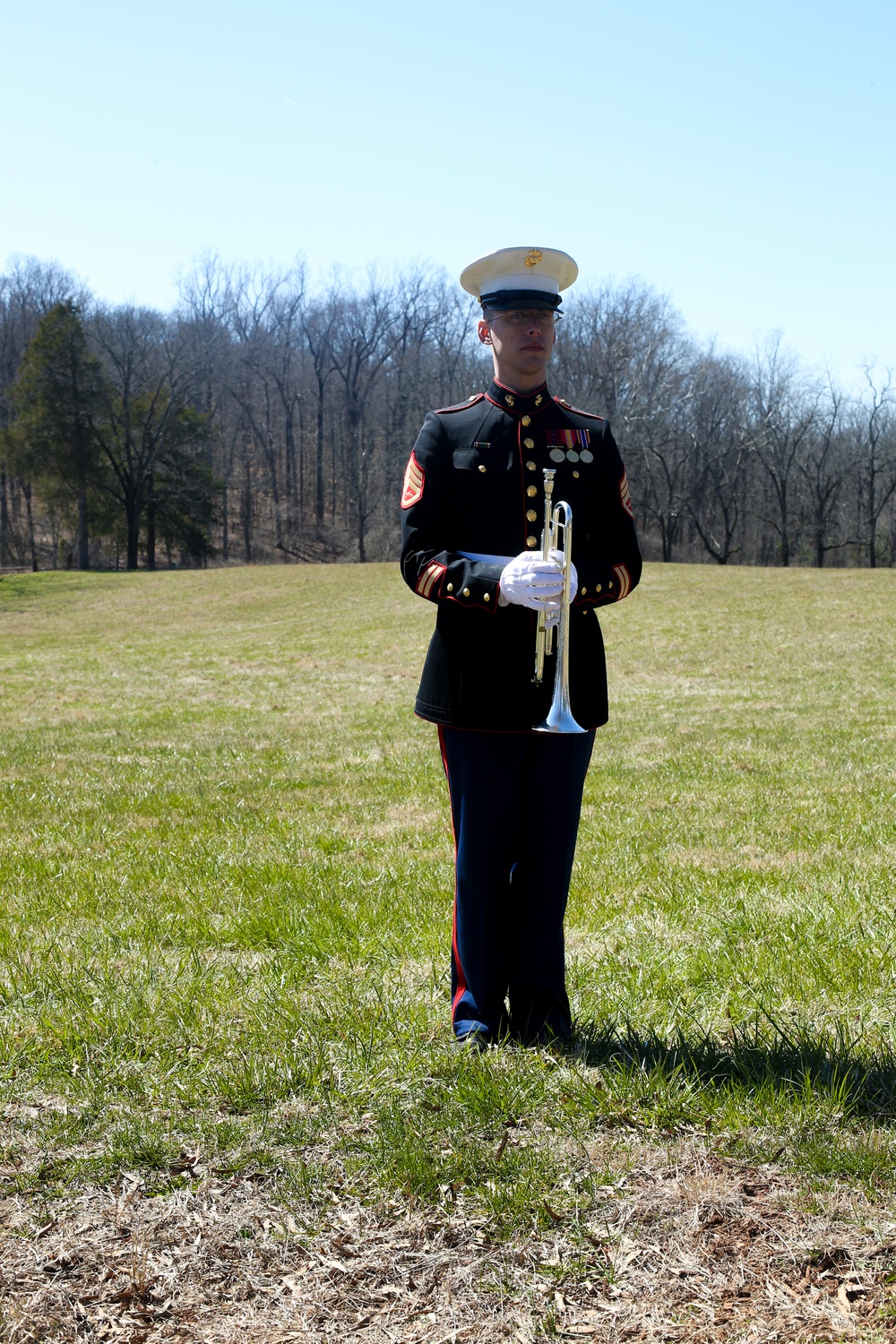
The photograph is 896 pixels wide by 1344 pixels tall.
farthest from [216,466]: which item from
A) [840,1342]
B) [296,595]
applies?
[840,1342]

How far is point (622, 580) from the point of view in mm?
3354

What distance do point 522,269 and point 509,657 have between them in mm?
1161

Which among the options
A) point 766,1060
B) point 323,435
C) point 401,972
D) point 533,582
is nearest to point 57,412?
point 323,435

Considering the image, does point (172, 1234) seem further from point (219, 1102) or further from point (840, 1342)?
point (840, 1342)

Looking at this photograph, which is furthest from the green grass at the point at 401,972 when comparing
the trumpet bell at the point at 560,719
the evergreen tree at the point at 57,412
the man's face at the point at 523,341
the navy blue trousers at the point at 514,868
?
the evergreen tree at the point at 57,412

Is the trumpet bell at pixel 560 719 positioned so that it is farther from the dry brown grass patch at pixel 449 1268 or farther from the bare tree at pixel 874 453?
the bare tree at pixel 874 453

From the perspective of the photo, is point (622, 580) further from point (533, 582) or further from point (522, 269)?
point (522, 269)

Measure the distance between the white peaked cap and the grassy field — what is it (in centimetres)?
230

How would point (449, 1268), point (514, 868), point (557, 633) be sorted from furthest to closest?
point (514, 868), point (557, 633), point (449, 1268)

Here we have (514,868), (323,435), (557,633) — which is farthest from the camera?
(323,435)

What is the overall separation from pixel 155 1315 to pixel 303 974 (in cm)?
175

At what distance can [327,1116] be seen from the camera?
2959 millimetres

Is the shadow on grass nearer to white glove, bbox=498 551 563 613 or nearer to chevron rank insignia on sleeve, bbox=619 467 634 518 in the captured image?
white glove, bbox=498 551 563 613

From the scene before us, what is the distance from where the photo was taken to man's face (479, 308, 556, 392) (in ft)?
10.8
